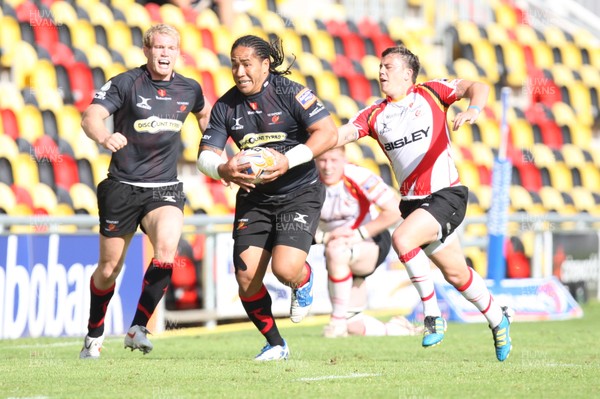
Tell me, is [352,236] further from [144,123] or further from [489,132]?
[489,132]

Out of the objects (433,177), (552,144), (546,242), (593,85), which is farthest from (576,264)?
(433,177)

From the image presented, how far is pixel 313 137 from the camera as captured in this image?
24.2 feet

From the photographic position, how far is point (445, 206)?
7617 millimetres

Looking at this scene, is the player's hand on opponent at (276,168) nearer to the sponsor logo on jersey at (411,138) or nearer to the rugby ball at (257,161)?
the rugby ball at (257,161)

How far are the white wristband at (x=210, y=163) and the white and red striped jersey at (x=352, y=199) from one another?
3.15 meters

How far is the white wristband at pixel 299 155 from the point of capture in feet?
23.7

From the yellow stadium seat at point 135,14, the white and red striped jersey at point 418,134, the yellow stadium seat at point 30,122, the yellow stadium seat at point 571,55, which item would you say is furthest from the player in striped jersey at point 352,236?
the yellow stadium seat at point 571,55

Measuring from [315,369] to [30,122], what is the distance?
24.2 feet

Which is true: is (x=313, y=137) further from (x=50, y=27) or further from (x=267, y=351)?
(x=50, y=27)

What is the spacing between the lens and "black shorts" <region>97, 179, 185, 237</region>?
25.9ft

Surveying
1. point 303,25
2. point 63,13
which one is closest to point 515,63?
point 303,25

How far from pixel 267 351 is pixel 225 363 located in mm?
314

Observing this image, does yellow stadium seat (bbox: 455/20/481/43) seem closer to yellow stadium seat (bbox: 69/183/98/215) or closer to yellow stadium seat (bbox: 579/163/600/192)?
yellow stadium seat (bbox: 579/163/600/192)

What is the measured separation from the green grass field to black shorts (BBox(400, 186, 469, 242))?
93cm
